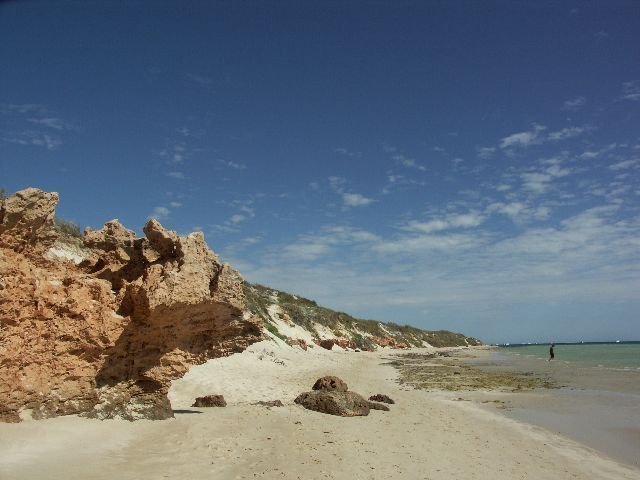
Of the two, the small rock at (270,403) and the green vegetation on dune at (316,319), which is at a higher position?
the green vegetation on dune at (316,319)

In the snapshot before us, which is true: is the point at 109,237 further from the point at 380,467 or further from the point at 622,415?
the point at 622,415

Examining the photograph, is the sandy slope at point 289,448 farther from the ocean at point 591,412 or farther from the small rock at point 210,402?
the ocean at point 591,412

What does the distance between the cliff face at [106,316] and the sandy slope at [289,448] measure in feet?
1.93

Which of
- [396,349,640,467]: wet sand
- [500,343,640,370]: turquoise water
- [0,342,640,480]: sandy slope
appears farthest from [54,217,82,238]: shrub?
[500,343,640,370]: turquoise water

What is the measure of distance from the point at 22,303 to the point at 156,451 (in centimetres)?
325

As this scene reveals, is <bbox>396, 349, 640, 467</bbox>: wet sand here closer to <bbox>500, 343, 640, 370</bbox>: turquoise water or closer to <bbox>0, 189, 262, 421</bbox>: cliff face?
<bbox>0, 189, 262, 421</bbox>: cliff face

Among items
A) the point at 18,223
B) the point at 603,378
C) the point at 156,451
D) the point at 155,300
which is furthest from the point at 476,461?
the point at 603,378

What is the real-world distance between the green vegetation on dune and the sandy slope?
2241cm

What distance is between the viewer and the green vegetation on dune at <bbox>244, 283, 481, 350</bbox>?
39366mm

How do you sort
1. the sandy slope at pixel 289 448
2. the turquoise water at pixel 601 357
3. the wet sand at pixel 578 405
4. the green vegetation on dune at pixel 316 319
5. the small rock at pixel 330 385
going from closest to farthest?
the sandy slope at pixel 289 448 → the wet sand at pixel 578 405 → the small rock at pixel 330 385 → the turquoise water at pixel 601 357 → the green vegetation on dune at pixel 316 319

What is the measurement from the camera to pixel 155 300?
27.2 feet

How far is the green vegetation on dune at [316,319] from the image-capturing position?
39366 millimetres

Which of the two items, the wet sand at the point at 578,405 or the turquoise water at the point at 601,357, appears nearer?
the wet sand at the point at 578,405

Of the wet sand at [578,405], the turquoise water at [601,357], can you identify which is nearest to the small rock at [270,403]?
the wet sand at [578,405]
